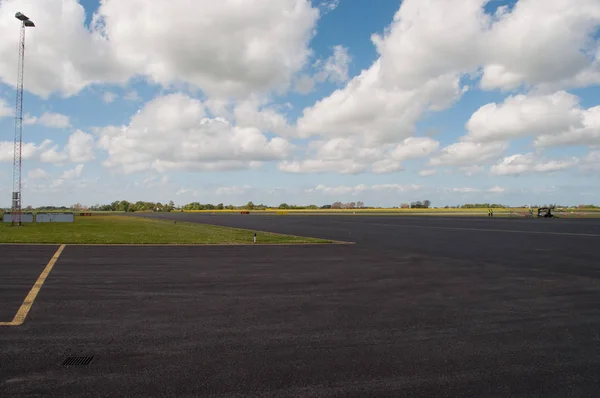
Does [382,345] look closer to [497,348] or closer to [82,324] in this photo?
[497,348]

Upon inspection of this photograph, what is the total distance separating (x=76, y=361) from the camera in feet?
16.7

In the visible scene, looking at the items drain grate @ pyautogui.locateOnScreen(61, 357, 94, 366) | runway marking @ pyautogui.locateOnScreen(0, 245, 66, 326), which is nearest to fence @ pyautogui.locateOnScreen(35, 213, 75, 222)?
runway marking @ pyautogui.locateOnScreen(0, 245, 66, 326)

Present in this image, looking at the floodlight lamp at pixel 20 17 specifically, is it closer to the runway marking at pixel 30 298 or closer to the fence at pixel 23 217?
the fence at pixel 23 217

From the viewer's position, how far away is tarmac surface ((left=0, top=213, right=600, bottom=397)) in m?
4.52

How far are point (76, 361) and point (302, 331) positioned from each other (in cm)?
334

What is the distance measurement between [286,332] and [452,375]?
2662mm

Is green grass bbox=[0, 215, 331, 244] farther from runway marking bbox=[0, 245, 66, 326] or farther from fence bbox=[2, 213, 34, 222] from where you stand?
fence bbox=[2, 213, 34, 222]

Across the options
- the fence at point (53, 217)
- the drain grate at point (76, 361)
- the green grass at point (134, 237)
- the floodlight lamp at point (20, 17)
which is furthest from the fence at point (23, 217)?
the drain grate at point (76, 361)

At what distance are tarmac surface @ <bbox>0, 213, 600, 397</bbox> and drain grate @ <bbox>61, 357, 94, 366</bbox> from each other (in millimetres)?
90

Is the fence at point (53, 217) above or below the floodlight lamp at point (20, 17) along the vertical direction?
below

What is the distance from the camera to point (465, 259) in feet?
49.8

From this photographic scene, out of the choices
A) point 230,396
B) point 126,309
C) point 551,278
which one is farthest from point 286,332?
point 551,278

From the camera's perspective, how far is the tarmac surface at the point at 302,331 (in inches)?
178

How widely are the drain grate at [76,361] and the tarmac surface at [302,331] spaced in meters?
0.09
